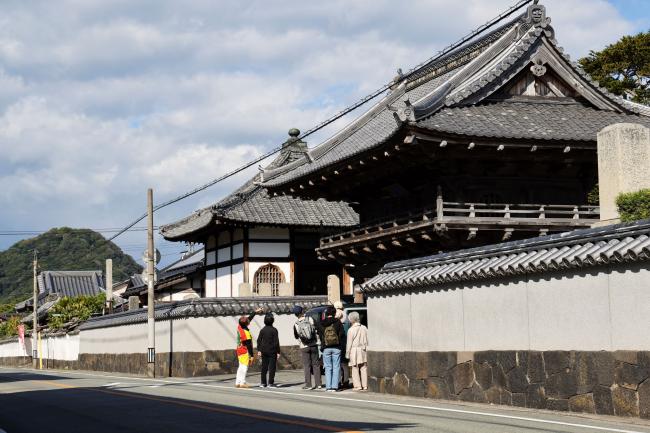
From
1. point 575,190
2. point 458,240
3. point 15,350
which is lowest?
point 15,350

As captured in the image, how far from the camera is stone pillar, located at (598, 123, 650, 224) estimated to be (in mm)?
16359

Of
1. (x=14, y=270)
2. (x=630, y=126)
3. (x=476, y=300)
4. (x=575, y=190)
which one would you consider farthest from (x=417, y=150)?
(x=14, y=270)

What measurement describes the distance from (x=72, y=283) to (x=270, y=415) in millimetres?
78311

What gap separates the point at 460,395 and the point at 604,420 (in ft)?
12.5

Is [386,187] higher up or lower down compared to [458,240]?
higher up

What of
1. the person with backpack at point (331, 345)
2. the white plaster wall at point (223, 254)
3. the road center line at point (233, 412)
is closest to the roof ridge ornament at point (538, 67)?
the person with backpack at point (331, 345)

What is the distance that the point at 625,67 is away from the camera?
31.5 meters

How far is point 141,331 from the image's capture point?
30594mm

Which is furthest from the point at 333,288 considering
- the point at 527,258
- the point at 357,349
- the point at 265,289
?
the point at 527,258

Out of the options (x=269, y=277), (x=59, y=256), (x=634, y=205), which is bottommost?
(x=269, y=277)

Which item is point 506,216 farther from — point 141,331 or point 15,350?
point 15,350

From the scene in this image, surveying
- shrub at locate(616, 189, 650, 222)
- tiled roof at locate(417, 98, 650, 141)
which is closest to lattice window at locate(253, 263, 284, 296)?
tiled roof at locate(417, 98, 650, 141)

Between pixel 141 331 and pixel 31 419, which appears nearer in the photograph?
pixel 31 419

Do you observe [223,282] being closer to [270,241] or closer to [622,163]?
[270,241]
